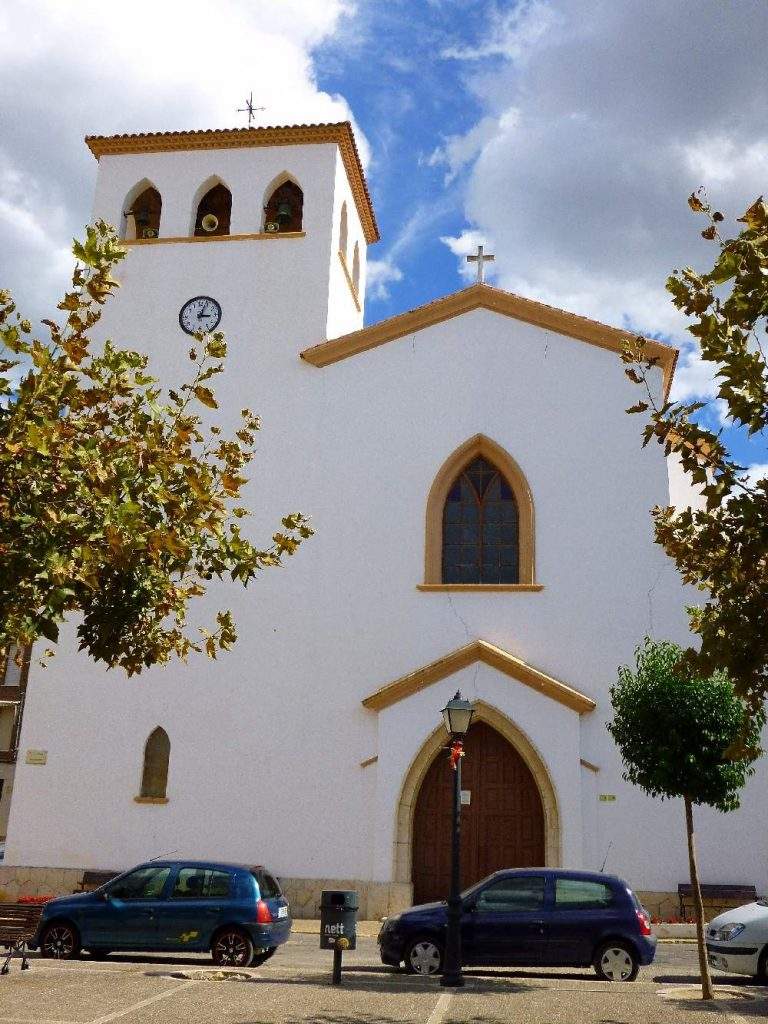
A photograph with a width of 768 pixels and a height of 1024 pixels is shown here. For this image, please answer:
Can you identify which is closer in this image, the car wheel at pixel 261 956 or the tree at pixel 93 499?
the tree at pixel 93 499

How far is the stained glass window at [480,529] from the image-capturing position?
1659cm

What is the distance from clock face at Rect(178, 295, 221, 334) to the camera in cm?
1902

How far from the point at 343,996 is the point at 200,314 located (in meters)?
13.2

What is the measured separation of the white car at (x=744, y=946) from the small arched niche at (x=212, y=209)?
15.3 m

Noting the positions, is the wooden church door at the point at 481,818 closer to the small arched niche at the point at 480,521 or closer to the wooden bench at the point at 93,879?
the small arched niche at the point at 480,521

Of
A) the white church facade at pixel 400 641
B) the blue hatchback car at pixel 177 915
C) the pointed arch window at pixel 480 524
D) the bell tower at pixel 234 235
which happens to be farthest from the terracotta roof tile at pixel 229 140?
the blue hatchback car at pixel 177 915

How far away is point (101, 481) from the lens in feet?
21.3

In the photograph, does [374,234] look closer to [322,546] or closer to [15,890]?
[322,546]

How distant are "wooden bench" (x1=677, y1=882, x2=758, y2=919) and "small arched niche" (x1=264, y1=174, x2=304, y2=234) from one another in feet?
45.2

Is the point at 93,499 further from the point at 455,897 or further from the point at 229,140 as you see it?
the point at 229,140

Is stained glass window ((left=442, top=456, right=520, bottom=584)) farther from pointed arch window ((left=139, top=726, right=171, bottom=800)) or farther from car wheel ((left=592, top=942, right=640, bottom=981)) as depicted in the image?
car wheel ((left=592, top=942, right=640, bottom=981))

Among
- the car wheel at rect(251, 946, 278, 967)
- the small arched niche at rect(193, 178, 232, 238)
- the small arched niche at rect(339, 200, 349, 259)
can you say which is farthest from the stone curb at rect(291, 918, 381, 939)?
the small arched niche at rect(193, 178, 232, 238)

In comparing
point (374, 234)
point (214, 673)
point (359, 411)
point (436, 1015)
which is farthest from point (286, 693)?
point (374, 234)

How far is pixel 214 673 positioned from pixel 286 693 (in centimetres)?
131
